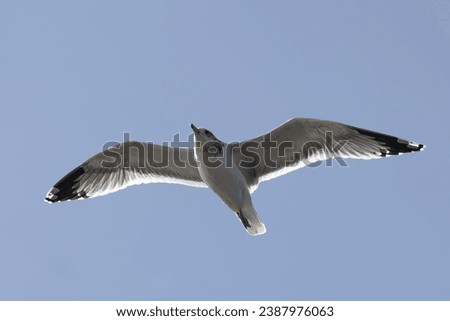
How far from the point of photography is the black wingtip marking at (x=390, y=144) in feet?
20.6

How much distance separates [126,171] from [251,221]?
1460 millimetres

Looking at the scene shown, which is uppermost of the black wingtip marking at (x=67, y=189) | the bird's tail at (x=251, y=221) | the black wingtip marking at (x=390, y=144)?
the black wingtip marking at (x=390, y=144)

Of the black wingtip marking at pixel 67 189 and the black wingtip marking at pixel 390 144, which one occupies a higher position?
the black wingtip marking at pixel 390 144

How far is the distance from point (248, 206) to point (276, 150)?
25.0 inches

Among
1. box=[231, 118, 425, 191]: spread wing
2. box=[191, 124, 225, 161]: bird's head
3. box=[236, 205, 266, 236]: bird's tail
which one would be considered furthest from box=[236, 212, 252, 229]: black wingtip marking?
box=[191, 124, 225, 161]: bird's head

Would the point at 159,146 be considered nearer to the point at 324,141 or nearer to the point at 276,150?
the point at 276,150

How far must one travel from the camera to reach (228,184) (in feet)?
19.7

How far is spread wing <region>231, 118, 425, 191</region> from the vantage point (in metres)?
6.26

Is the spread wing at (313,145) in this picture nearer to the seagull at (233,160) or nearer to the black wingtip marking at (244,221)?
the seagull at (233,160)

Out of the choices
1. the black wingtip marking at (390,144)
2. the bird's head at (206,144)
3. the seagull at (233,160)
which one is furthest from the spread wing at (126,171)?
the black wingtip marking at (390,144)

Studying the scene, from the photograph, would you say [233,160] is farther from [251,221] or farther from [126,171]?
[126,171]

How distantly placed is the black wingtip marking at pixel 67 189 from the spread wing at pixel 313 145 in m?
1.65

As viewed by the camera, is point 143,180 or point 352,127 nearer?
point 352,127

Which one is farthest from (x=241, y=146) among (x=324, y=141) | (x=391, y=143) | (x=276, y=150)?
(x=391, y=143)
